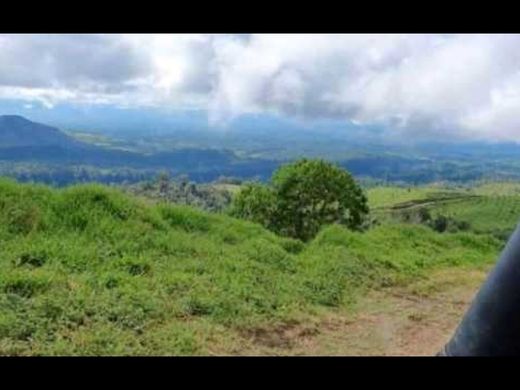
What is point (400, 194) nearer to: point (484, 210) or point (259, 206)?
point (484, 210)

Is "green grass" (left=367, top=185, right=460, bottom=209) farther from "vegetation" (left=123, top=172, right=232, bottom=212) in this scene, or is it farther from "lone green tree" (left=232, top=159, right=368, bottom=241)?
"lone green tree" (left=232, top=159, right=368, bottom=241)

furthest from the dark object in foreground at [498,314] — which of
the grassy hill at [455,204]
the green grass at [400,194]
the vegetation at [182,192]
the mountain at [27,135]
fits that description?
the mountain at [27,135]

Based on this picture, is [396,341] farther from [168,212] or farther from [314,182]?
[314,182]

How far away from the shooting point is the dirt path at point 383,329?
263 inches

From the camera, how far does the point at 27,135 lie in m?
75.1

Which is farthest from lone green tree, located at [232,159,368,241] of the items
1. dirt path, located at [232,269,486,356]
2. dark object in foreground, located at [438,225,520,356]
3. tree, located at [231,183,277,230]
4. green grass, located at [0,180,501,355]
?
dark object in foreground, located at [438,225,520,356]

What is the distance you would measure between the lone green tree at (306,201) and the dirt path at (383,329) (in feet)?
23.5

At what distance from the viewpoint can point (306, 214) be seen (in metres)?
17.3

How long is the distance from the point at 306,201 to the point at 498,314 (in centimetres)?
1625

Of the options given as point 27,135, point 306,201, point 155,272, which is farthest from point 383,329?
point 27,135

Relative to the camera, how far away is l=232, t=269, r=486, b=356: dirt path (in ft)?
21.9
